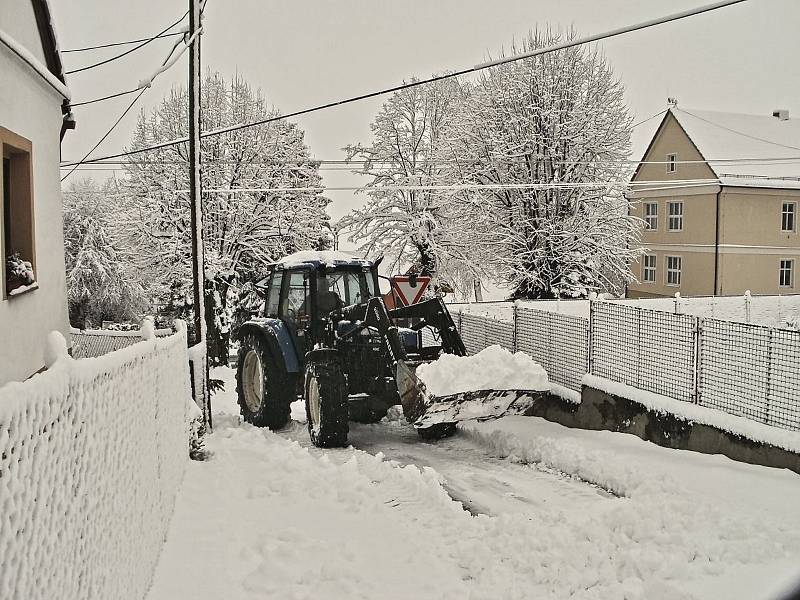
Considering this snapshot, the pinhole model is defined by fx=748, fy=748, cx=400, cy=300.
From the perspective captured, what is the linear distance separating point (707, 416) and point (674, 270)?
95.5ft

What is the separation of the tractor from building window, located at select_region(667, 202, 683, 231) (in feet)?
88.5

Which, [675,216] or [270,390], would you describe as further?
[675,216]

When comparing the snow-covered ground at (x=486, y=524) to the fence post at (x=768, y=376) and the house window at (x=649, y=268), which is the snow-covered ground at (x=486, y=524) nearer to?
the fence post at (x=768, y=376)

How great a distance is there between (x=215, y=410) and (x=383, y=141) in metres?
21.7

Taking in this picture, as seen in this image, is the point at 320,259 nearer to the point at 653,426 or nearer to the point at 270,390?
the point at 270,390

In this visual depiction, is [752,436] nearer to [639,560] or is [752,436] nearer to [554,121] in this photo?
[639,560]

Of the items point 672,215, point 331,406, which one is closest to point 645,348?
point 331,406

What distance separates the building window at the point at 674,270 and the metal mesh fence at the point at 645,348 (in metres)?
26.8

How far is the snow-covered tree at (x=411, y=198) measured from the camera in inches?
1248

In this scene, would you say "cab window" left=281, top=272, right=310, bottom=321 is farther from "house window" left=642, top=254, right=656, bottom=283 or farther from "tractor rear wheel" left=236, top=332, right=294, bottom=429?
"house window" left=642, top=254, right=656, bottom=283

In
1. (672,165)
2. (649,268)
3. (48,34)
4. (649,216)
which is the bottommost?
(649,268)

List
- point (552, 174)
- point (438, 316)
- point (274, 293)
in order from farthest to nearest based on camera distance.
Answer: point (552, 174) < point (274, 293) < point (438, 316)

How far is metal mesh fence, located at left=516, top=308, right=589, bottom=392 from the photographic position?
1134 cm

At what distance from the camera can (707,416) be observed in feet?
28.2
